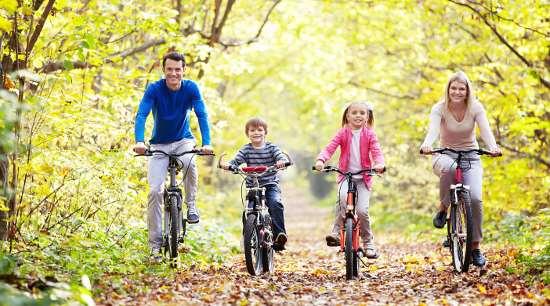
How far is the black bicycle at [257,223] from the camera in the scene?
854 centimetres

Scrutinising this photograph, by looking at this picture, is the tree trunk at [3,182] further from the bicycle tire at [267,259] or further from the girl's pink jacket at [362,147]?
the girl's pink jacket at [362,147]

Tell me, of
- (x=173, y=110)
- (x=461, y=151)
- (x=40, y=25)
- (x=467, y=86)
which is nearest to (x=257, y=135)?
(x=173, y=110)

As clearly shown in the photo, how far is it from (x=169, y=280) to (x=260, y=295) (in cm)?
118

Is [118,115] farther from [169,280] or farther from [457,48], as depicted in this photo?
[457,48]

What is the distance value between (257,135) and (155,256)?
1.76 meters

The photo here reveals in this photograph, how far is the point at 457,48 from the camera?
1593cm

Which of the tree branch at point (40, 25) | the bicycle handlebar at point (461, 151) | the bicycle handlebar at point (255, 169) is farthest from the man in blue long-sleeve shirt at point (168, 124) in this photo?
the bicycle handlebar at point (461, 151)

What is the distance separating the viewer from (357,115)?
8922 millimetres

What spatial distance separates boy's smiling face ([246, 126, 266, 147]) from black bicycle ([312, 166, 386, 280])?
96 cm

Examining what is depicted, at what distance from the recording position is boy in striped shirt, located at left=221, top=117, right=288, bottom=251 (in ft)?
29.6

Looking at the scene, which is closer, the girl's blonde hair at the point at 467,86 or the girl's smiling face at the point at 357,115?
the girl's blonde hair at the point at 467,86

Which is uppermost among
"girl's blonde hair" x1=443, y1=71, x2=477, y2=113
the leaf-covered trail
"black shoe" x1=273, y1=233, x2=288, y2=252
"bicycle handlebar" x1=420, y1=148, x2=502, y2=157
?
"girl's blonde hair" x1=443, y1=71, x2=477, y2=113

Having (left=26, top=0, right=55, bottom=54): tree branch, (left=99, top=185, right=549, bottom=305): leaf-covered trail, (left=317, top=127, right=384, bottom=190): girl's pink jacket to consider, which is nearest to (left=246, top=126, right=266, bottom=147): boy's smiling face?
(left=317, top=127, right=384, bottom=190): girl's pink jacket

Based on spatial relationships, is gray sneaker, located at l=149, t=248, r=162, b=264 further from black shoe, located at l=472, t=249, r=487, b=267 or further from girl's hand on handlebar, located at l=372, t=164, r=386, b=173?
black shoe, located at l=472, t=249, r=487, b=267
